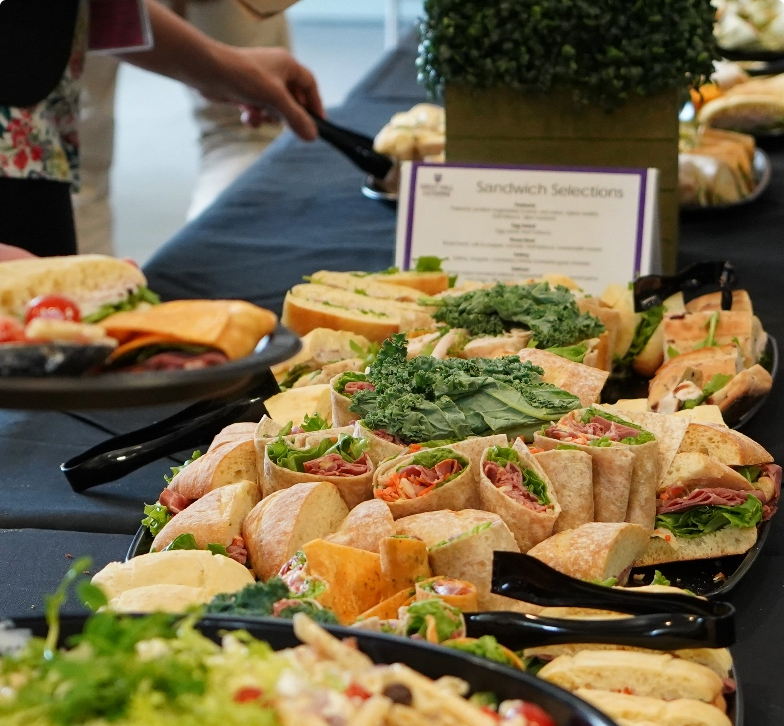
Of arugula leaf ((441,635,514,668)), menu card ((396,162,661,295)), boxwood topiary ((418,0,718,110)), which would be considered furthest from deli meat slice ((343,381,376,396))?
boxwood topiary ((418,0,718,110))

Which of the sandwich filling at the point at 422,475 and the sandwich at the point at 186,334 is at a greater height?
the sandwich at the point at 186,334

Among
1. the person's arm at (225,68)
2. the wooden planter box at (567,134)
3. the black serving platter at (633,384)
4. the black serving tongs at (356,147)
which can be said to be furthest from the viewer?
the black serving tongs at (356,147)

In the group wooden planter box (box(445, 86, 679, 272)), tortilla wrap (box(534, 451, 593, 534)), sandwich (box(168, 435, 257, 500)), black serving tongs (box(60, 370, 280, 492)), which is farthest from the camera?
wooden planter box (box(445, 86, 679, 272))

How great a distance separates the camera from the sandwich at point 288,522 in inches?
63.4

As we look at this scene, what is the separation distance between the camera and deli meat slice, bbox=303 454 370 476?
177 cm

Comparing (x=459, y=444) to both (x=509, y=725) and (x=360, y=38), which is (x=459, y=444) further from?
(x=360, y=38)

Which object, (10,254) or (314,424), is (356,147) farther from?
(10,254)

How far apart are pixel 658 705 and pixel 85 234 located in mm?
3885

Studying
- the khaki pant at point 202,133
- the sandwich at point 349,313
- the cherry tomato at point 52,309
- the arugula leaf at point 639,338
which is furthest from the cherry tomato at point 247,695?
the khaki pant at point 202,133

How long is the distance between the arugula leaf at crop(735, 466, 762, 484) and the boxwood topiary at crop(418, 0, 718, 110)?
1.25 m

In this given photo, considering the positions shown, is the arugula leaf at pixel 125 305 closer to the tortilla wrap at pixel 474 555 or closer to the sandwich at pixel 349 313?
the tortilla wrap at pixel 474 555

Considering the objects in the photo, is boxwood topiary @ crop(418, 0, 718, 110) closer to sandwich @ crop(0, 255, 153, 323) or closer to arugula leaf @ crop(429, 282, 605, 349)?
arugula leaf @ crop(429, 282, 605, 349)

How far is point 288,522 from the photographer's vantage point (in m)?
1.62

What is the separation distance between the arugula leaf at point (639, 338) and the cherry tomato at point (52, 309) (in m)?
1.63
